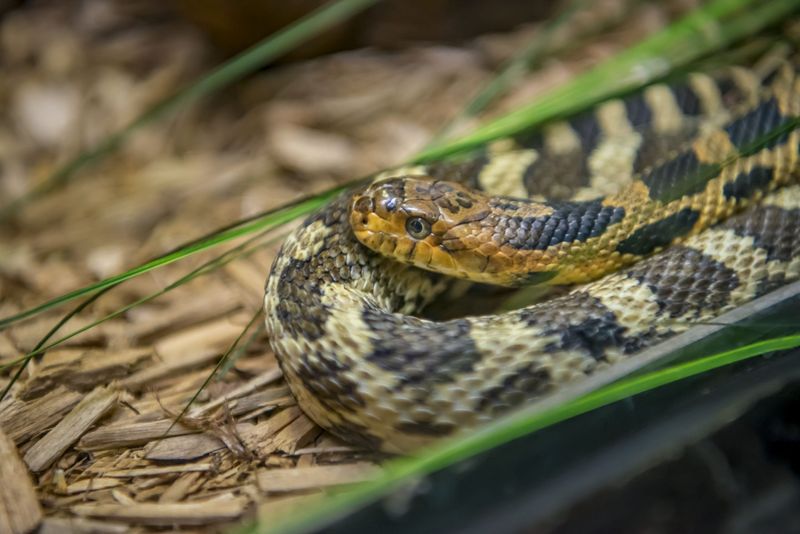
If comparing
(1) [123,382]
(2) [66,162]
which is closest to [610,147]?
(1) [123,382]

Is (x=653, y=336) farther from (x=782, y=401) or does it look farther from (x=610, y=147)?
(x=610, y=147)

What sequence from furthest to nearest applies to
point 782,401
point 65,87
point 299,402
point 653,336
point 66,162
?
point 65,87 → point 66,162 → point 299,402 → point 653,336 → point 782,401

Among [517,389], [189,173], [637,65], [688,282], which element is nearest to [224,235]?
[517,389]

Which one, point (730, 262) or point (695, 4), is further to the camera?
point (695, 4)

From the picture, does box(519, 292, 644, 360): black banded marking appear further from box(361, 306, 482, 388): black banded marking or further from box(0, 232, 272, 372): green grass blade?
box(0, 232, 272, 372): green grass blade

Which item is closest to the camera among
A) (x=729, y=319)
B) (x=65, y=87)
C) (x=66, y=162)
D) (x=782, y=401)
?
(x=782, y=401)

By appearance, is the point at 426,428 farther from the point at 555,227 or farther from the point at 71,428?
the point at 71,428
